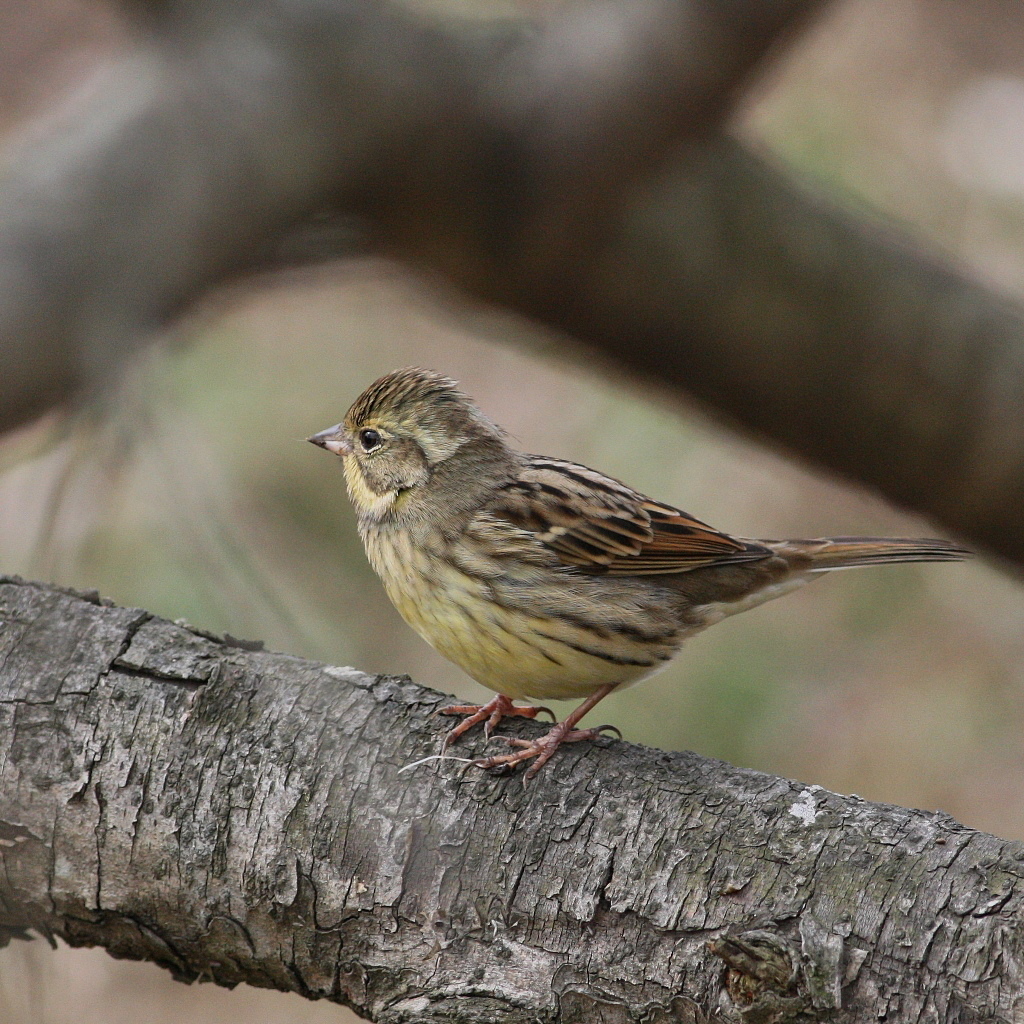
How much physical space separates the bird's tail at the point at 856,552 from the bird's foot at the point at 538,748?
4.19 ft

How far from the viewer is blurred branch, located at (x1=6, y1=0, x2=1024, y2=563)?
507 centimetres

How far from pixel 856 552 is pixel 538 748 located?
5.53 ft

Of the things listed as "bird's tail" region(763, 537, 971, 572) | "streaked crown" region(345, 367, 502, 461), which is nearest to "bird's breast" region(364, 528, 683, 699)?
"streaked crown" region(345, 367, 502, 461)

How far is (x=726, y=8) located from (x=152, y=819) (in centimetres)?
416

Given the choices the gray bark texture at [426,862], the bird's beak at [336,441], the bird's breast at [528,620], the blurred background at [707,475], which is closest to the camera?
the gray bark texture at [426,862]

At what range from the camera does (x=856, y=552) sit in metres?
4.41

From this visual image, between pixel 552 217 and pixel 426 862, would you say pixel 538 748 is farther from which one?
pixel 552 217

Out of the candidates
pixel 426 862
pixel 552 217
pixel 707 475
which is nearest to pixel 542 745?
pixel 426 862

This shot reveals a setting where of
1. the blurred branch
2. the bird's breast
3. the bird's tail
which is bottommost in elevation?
the bird's breast

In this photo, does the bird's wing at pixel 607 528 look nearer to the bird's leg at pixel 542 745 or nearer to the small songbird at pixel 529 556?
the small songbird at pixel 529 556

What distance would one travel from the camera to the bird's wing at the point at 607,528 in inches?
158

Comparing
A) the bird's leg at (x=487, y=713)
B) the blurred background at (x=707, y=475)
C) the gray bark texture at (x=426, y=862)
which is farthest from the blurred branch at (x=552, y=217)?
the bird's leg at (x=487, y=713)

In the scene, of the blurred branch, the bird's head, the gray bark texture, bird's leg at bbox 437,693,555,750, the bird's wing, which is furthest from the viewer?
the blurred branch

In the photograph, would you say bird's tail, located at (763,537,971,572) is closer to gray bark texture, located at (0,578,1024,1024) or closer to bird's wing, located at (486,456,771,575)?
bird's wing, located at (486,456,771,575)
